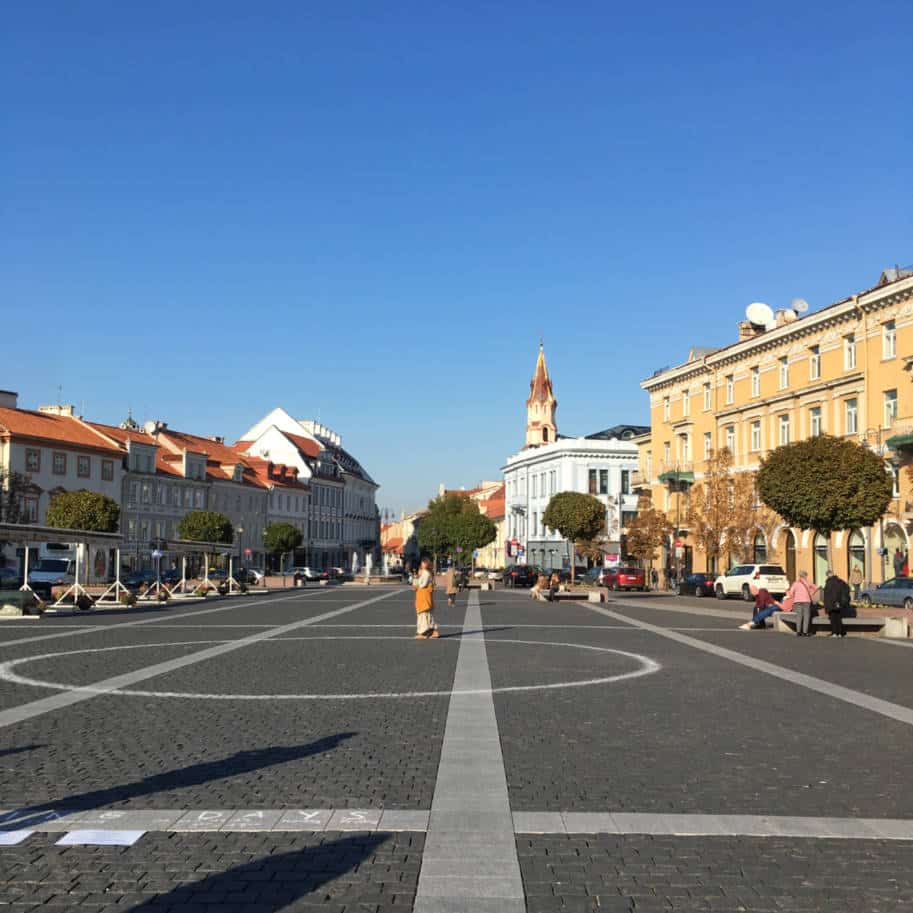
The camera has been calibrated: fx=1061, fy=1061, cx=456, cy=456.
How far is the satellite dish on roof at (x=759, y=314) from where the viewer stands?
61.4 metres

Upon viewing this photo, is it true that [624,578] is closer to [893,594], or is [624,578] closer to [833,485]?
[893,594]

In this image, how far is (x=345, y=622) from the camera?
28.2 m

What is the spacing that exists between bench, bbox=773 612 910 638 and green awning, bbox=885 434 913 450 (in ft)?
56.7

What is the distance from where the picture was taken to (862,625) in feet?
84.7

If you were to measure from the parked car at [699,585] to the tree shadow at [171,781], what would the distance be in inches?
1750

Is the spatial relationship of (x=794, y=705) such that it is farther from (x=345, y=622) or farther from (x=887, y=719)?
(x=345, y=622)

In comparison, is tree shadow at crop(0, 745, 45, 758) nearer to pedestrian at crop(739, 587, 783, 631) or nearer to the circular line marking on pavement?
the circular line marking on pavement

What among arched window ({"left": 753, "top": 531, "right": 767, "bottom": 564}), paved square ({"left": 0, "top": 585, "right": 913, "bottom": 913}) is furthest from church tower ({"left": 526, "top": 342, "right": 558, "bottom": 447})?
paved square ({"left": 0, "top": 585, "right": 913, "bottom": 913})

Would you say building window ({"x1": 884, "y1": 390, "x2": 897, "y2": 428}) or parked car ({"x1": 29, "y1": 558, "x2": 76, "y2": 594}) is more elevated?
building window ({"x1": 884, "y1": 390, "x2": 897, "y2": 428})

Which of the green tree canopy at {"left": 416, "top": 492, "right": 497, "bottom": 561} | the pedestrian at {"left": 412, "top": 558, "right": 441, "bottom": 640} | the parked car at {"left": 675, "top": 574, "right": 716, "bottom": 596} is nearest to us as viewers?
the pedestrian at {"left": 412, "top": 558, "right": 441, "bottom": 640}

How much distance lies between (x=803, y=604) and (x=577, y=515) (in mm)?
41349

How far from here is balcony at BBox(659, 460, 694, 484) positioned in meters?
65.2

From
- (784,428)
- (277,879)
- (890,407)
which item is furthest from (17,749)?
(784,428)

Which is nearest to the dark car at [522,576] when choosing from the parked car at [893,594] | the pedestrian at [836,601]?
the parked car at [893,594]
